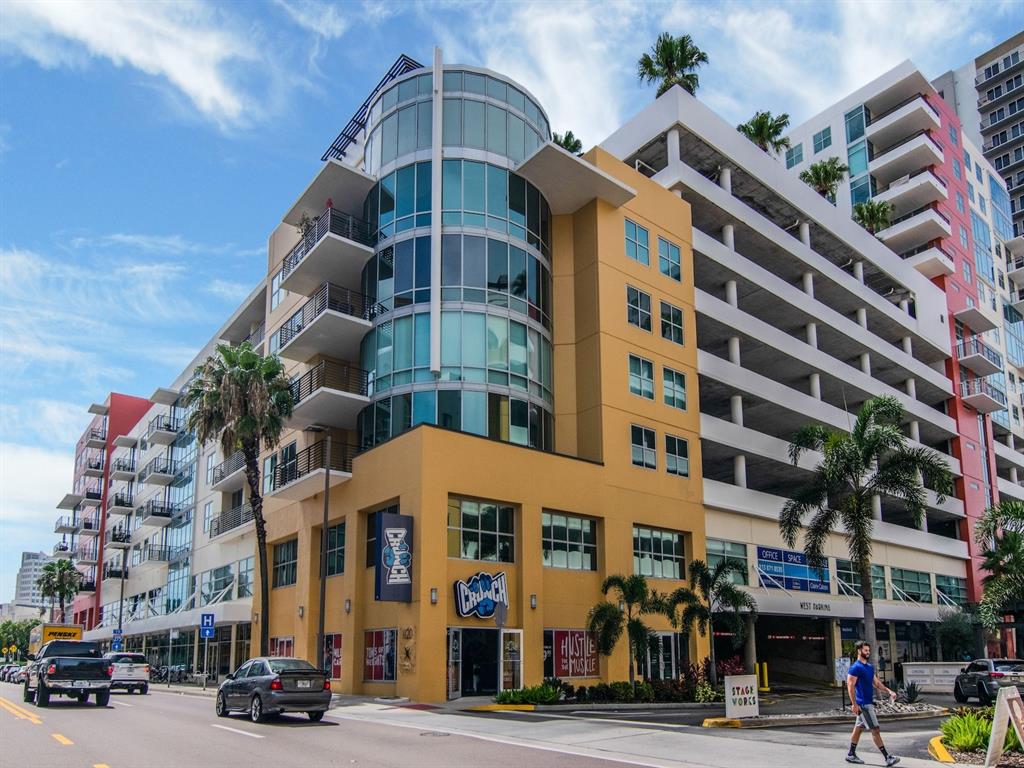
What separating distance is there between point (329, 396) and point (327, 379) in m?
4.98

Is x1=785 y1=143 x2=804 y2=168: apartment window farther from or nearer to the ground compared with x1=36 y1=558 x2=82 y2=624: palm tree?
farther from the ground

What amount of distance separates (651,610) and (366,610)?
1074 cm

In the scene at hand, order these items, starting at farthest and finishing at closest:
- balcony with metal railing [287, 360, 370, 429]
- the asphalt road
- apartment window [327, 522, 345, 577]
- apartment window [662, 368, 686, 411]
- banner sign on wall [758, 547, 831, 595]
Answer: banner sign on wall [758, 547, 831, 595] → apartment window [662, 368, 686, 411] → apartment window [327, 522, 345, 577] → balcony with metal railing [287, 360, 370, 429] → the asphalt road

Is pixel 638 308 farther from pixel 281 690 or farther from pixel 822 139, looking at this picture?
pixel 822 139

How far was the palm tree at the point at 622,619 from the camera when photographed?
3095 centimetres

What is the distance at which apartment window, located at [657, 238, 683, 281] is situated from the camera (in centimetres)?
4216

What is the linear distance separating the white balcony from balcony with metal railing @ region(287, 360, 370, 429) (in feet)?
150

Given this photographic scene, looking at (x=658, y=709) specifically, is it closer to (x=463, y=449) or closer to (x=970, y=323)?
(x=463, y=449)

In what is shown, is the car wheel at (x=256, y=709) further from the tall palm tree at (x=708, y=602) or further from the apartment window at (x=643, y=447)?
the apartment window at (x=643, y=447)

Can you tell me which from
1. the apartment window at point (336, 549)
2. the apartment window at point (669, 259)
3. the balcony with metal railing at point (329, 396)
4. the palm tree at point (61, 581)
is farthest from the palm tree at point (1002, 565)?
the palm tree at point (61, 581)

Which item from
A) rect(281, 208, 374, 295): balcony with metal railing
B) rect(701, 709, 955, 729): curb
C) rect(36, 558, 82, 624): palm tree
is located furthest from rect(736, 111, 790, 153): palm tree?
rect(36, 558, 82, 624): palm tree

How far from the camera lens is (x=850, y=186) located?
71812 millimetres

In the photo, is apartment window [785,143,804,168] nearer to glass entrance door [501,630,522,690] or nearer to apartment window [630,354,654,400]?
apartment window [630,354,654,400]

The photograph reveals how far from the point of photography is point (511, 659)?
31.5 metres
